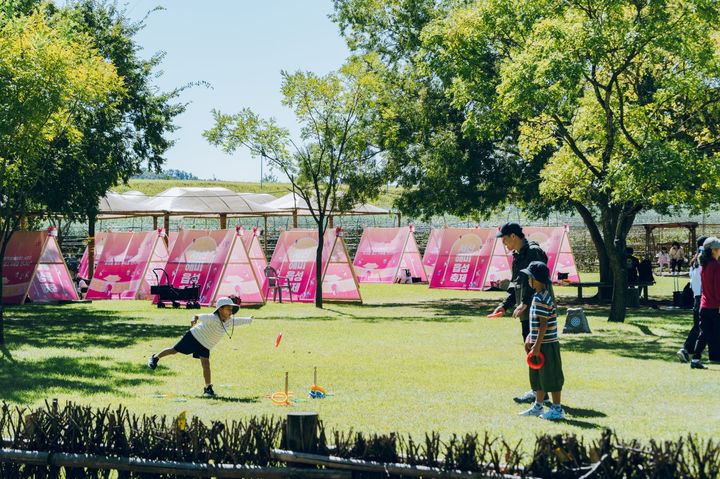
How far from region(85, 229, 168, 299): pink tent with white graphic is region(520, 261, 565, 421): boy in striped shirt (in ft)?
76.1

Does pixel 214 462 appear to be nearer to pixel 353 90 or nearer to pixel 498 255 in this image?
pixel 353 90

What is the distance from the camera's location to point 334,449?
6.65 metres

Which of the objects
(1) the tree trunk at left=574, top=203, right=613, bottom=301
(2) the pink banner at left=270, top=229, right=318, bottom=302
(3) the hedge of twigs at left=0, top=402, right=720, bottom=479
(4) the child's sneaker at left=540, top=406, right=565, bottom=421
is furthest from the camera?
(2) the pink banner at left=270, top=229, right=318, bottom=302

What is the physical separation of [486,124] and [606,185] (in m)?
2.97

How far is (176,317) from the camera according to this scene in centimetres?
2461

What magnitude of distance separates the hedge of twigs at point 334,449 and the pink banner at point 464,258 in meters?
29.8

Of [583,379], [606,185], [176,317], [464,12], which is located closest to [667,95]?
[606,185]

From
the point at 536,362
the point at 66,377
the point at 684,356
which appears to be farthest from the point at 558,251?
the point at 536,362

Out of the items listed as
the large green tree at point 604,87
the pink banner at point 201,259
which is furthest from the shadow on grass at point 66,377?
the pink banner at point 201,259

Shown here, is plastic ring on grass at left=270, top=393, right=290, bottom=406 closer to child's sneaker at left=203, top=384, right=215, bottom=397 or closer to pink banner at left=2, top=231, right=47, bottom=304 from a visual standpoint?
child's sneaker at left=203, top=384, right=215, bottom=397

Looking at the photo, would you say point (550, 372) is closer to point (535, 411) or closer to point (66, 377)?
point (535, 411)

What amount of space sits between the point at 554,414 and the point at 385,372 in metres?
4.24

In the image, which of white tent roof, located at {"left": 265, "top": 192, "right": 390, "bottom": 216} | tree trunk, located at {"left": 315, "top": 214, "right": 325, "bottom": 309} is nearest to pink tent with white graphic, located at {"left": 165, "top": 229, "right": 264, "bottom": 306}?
tree trunk, located at {"left": 315, "top": 214, "right": 325, "bottom": 309}

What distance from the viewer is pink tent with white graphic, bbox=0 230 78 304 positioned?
97.0 feet
